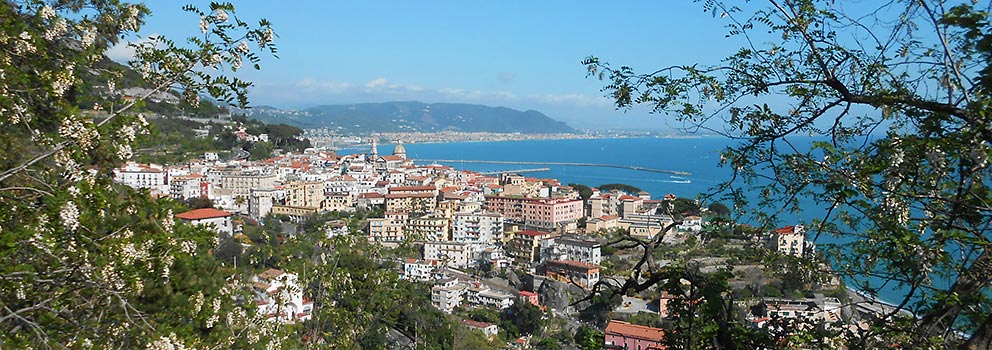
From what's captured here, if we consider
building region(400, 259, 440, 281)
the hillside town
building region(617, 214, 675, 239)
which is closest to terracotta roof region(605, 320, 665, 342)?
the hillside town

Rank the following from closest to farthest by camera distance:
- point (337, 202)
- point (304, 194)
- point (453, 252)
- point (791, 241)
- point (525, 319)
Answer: point (791, 241) < point (525, 319) < point (453, 252) < point (304, 194) < point (337, 202)

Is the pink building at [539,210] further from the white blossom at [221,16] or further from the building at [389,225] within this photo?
the white blossom at [221,16]

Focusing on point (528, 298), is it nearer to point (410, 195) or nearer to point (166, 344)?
point (410, 195)

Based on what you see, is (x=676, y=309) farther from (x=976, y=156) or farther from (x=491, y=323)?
(x=491, y=323)

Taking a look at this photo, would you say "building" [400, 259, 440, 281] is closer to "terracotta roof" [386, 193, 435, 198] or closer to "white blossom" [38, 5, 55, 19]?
"terracotta roof" [386, 193, 435, 198]

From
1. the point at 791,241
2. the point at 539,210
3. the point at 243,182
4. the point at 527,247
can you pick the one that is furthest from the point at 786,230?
the point at 243,182
